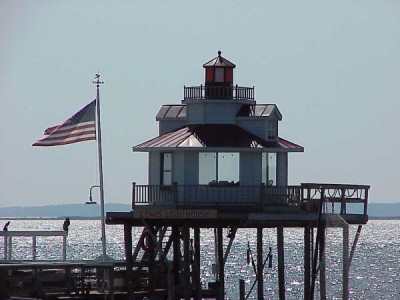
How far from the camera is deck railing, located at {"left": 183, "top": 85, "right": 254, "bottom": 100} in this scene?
55.0 m

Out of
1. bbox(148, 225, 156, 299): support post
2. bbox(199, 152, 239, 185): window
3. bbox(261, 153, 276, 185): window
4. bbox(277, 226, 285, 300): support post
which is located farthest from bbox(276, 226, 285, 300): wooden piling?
bbox(148, 225, 156, 299): support post

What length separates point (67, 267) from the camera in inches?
1932

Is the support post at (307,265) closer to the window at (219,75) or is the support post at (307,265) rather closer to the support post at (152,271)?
the support post at (152,271)

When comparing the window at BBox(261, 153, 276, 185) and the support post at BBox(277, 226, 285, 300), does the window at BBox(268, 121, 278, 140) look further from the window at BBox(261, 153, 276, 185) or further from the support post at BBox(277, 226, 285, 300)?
the support post at BBox(277, 226, 285, 300)

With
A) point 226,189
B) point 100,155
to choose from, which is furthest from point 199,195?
point 100,155

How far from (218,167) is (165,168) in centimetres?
217

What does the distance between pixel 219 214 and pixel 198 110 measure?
5.12 meters

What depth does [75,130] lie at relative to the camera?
55562 mm

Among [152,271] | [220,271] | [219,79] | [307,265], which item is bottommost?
[220,271]

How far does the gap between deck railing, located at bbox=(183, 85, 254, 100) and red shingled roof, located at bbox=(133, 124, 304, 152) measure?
1.12 m

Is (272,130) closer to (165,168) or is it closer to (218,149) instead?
(218,149)

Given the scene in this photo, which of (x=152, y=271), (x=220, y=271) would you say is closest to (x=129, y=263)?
(x=152, y=271)

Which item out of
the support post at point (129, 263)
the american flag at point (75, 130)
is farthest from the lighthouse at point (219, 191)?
the american flag at point (75, 130)

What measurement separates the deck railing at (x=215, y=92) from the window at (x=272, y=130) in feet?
4.79
